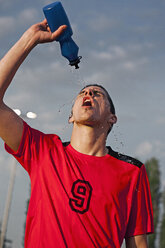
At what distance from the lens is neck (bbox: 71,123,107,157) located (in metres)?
3.74

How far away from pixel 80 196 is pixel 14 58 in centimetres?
134

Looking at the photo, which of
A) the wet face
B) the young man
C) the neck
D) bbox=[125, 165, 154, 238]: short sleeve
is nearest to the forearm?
the young man

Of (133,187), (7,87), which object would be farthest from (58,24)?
(133,187)

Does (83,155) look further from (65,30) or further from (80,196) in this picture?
(65,30)

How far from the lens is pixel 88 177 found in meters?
3.44

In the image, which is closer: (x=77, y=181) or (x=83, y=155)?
(x=77, y=181)

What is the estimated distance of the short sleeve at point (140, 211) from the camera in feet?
12.2

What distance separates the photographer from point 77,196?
3.29 meters

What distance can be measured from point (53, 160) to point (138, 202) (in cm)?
98

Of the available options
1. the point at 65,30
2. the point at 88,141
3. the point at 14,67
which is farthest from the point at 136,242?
the point at 65,30

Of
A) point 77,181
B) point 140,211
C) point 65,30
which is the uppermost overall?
point 65,30

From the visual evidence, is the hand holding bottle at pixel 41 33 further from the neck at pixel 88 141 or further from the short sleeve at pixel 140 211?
the short sleeve at pixel 140 211

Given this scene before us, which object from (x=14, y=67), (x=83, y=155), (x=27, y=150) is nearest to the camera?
(x=14, y=67)

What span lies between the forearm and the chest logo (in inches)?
40.2
